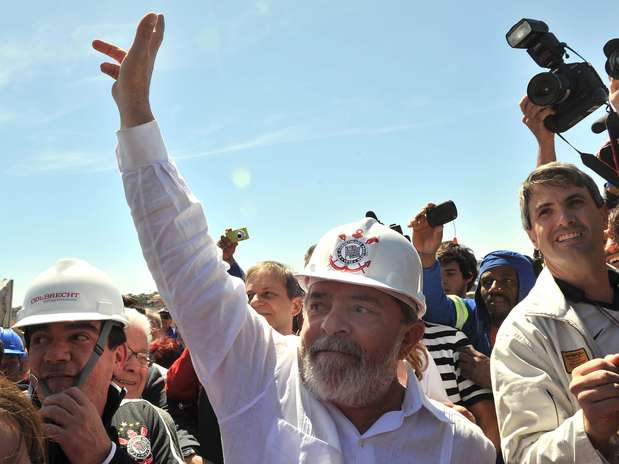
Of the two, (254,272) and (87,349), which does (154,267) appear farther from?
(254,272)

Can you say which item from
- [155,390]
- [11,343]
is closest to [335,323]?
[155,390]

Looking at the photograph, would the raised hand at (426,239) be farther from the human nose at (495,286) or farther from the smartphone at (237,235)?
the smartphone at (237,235)

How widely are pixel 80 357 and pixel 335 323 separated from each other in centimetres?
99

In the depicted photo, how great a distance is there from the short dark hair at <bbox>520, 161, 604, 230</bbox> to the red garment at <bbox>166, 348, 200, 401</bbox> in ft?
7.63

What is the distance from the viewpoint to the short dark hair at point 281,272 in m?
4.34

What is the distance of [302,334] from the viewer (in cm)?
227

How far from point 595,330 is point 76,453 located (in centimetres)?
212

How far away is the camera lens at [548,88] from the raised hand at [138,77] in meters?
2.41

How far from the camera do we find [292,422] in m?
2.04

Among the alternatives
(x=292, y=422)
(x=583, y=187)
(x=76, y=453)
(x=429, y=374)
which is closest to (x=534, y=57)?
(x=583, y=187)

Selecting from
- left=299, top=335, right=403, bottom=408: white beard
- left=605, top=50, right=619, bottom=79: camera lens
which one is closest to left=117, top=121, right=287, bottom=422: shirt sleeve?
left=299, top=335, right=403, bottom=408: white beard

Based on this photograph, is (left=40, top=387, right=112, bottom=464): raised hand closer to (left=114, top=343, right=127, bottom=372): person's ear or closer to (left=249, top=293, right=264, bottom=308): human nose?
(left=114, top=343, right=127, bottom=372): person's ear

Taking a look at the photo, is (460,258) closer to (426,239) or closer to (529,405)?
(426,239)

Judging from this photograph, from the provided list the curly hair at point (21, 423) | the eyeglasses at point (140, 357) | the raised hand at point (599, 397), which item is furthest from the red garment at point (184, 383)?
the raised hand at point (599, 397)
